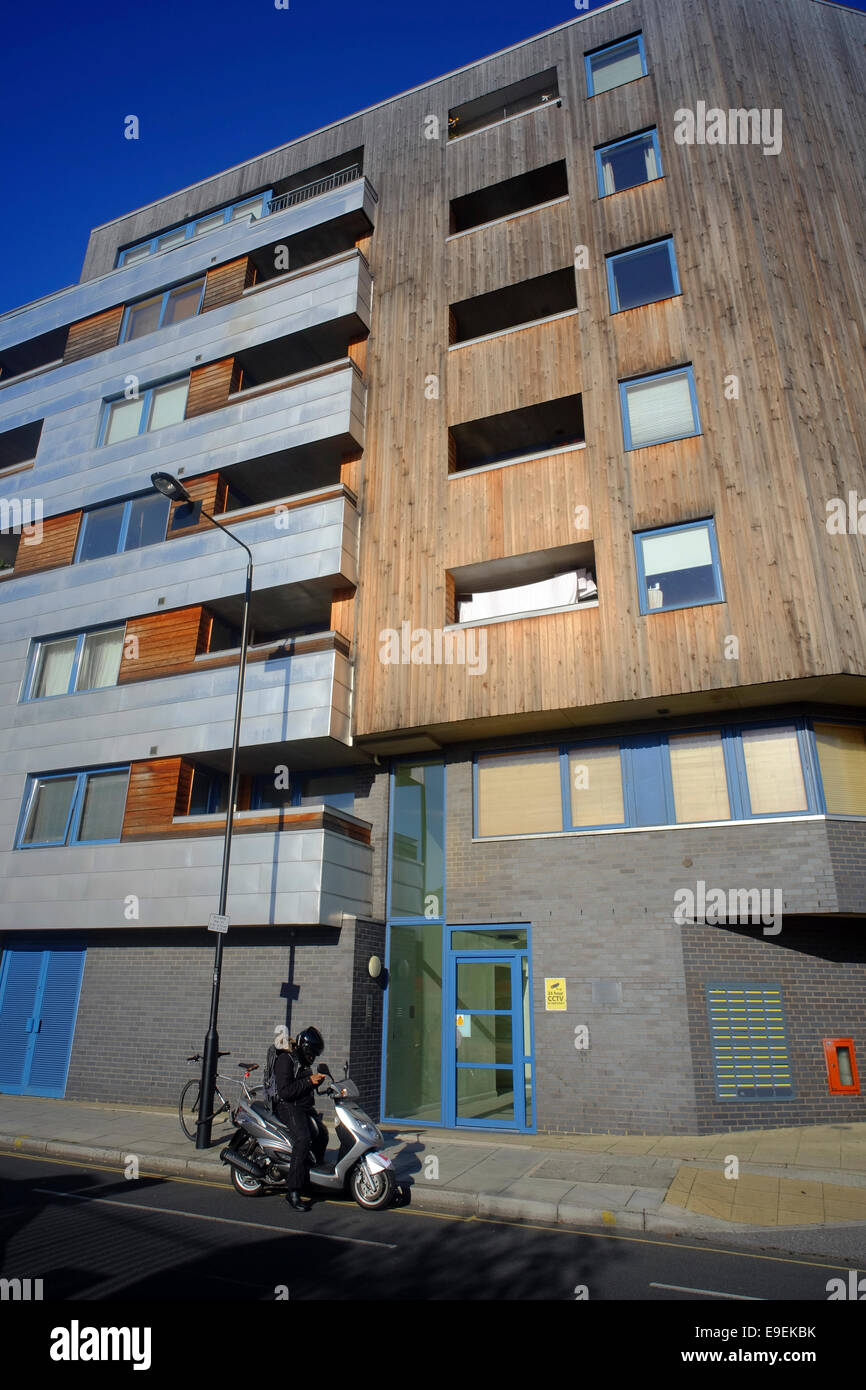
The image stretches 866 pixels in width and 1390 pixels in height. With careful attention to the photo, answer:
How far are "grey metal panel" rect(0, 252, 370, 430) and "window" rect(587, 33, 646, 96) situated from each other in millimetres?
6911

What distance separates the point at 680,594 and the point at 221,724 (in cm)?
939

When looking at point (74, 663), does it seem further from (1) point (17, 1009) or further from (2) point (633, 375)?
(2) point (633, 375)

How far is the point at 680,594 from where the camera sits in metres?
14.1

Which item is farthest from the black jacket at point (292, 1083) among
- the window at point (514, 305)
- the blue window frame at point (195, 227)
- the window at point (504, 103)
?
the blue window frame at point (195, 227)

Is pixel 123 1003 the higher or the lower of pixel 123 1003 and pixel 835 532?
the lower

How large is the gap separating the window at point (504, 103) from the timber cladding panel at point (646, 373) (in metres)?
0.28

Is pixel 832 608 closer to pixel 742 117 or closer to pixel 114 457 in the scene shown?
pixel 742 117

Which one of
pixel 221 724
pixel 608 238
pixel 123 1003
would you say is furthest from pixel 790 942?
pixel 608 238

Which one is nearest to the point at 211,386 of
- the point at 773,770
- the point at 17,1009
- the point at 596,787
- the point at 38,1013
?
the point at 596,787

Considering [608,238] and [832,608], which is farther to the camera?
[608,238]

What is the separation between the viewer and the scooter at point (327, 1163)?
344 inches

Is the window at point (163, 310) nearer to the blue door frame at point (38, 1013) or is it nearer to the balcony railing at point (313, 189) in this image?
the balcony railing at point (313, 189)

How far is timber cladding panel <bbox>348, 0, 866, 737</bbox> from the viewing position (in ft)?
44.6

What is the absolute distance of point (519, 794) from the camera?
49.9ft
